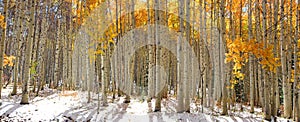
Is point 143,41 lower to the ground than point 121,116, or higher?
higher

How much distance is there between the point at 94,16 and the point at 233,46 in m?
6.75

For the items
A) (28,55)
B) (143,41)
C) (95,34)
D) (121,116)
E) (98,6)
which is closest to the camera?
(121,116)

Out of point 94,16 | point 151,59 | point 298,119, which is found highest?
point 94,16

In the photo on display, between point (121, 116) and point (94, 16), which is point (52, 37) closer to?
point (94, 16)

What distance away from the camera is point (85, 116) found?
912 cm

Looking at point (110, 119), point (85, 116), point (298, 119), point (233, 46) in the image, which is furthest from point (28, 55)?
point (298, 119)

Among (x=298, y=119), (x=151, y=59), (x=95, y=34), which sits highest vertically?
(x=95, y=34)

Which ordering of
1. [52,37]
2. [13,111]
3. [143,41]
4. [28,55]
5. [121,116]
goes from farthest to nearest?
[52,37] < [143,41] < [28,55] < [121,116] < [13,111]

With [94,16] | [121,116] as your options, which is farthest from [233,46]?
[94,16]

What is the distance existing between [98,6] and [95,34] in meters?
1.66

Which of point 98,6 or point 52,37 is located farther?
point 52,37

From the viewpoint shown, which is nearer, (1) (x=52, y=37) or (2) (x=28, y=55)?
(2) (x=28, y=55)

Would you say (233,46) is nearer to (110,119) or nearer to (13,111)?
(110,119)

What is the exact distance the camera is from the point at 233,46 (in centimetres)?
948
